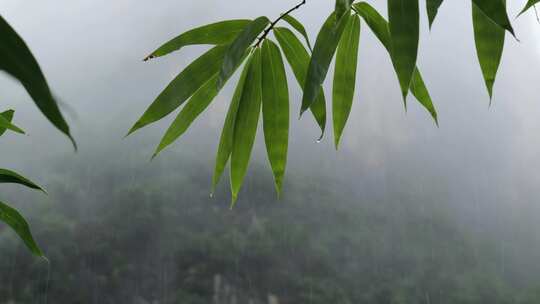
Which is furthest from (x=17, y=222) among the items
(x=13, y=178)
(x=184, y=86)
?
(x=184, y=86)

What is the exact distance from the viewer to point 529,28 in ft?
84.9

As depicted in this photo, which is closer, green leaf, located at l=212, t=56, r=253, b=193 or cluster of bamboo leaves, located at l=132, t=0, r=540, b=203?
cluster of bamboo leaves, located at l=132, t=0, r=540, b=203

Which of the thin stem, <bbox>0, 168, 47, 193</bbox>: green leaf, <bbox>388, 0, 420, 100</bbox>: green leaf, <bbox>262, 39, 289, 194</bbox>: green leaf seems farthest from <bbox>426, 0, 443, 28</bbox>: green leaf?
<bbox>0, 168, 47, 193</bbox>: green leaf

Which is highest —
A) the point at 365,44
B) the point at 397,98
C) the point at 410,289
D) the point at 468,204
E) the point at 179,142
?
the point at 365,44

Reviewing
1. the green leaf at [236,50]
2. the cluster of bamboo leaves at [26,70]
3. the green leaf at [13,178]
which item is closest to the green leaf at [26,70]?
the cluster of bamboo leaves at [26,70]

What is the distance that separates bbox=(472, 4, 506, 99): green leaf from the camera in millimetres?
463

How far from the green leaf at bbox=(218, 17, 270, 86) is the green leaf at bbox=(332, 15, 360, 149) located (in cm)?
13

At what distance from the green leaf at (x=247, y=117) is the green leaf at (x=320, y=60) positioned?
0.12 m

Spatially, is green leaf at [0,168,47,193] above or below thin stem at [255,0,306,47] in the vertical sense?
below

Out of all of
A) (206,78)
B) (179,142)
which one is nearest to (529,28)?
(179,142)

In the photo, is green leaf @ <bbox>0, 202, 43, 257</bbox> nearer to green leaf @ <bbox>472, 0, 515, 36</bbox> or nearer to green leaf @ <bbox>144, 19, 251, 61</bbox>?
green leaf @ <bbox>144, 19, 251, 61</bbox>

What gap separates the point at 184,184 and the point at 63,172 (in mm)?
4440

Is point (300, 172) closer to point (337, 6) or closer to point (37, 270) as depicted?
point (37, 270)

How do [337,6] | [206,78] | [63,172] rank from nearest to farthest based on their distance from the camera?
[337,6] < [206,78] < [63,172]
